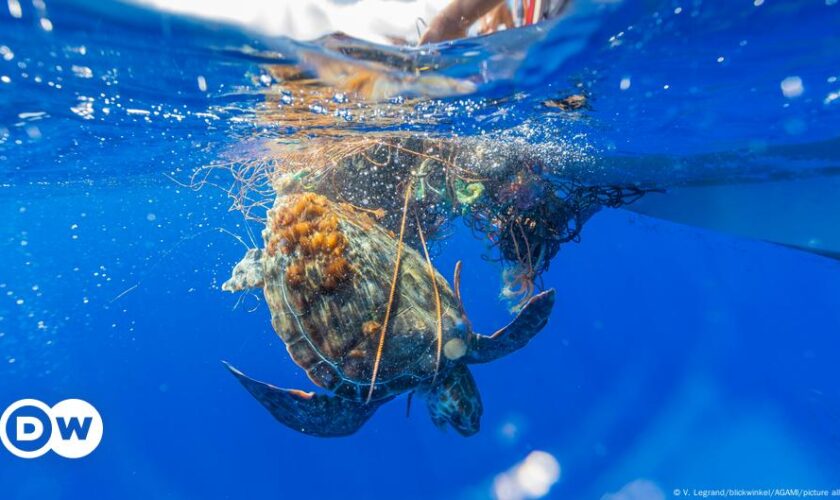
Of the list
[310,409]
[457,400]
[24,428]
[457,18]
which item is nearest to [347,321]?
[310,409]

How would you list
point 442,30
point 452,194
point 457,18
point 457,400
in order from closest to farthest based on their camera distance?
point 457,18 < point 442,30 < point 457,400 < point 452,194

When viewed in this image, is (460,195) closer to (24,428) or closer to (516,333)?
(516,333)

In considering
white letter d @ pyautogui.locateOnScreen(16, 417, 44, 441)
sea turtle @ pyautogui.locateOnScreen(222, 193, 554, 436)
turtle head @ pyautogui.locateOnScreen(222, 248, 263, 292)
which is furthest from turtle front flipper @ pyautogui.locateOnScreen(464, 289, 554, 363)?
white letter d @ pyautogui.locateOnScreen(16, 417, 44, 441)

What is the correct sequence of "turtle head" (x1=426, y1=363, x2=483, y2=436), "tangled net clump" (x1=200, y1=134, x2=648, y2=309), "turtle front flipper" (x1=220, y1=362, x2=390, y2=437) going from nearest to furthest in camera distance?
"turtle front flipper" (x1=220, y1=362, x2=390, y2=437) < "turtle head" (x1=426, y1=363, x2=483, y2=436) < "tangled net clump" (x1=200, y1=134, x2=648, y2=309)

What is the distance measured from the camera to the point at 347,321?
4520 millimetres

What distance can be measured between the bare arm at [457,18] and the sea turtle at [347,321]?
2.16 m

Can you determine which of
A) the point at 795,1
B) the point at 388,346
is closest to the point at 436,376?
the point at 388,346

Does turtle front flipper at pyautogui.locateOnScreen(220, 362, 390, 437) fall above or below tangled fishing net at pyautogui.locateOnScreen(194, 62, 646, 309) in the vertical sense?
below

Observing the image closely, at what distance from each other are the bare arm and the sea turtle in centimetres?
216

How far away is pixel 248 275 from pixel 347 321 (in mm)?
1967

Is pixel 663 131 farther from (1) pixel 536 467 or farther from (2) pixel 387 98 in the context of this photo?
(1) pixel 536 467

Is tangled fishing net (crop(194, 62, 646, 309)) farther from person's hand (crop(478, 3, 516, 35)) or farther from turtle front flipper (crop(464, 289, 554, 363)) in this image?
person's hand (crop(478, 3, 516, 35))

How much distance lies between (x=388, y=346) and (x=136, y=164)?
45.9ft

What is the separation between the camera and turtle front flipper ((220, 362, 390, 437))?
4.47 metres
